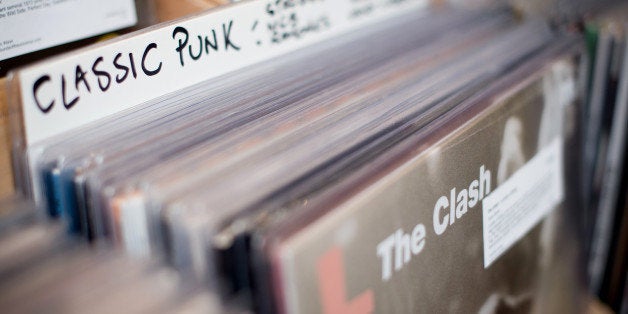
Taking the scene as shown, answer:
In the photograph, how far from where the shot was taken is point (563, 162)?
899 mm

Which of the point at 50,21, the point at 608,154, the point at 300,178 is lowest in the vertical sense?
the point at 608,154

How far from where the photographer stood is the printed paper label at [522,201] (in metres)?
0.73

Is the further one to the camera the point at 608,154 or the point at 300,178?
the point at 608,154

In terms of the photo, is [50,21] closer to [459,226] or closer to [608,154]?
[459,226]

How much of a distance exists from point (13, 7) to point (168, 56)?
18 cm

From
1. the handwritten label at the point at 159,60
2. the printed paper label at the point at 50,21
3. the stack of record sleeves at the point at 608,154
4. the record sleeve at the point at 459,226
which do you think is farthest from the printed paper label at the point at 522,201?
the printed paper label at the point at 50,21

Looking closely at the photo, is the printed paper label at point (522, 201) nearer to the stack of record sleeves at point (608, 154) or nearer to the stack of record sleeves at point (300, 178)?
the stack of record sleeves at point (300, 178)

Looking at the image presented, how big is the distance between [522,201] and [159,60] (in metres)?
0.50

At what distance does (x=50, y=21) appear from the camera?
25.6 inches

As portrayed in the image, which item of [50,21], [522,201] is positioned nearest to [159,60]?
[50,21]

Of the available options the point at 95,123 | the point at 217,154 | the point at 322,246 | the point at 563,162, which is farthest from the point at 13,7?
the point at 563,162

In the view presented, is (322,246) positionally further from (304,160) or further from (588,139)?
(588,139)

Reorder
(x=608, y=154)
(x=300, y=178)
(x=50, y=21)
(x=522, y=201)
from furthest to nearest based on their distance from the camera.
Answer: (x=608, y=154) < (x=522, y=201) < (x=50, y=21) < (x=300, y=178)

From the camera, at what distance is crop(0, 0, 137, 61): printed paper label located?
620 millimetres
